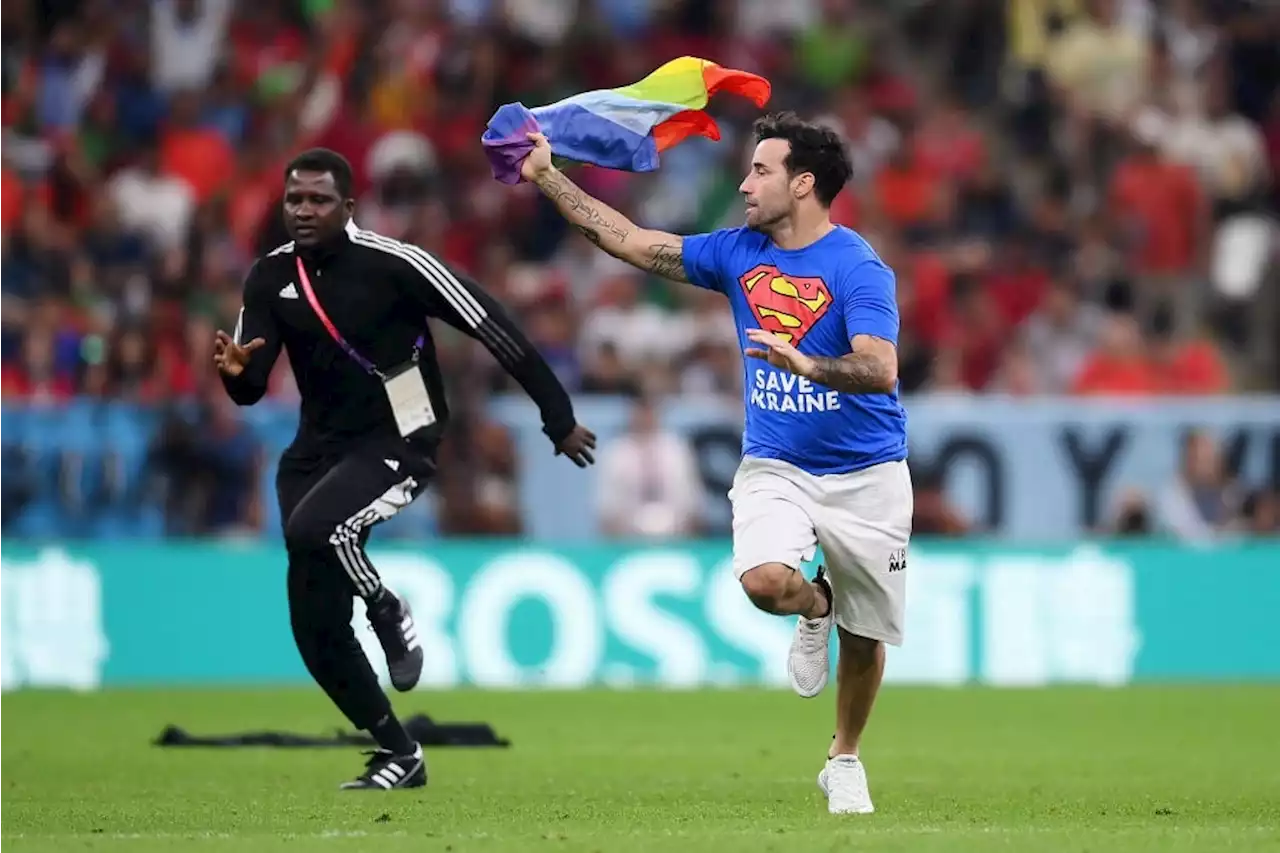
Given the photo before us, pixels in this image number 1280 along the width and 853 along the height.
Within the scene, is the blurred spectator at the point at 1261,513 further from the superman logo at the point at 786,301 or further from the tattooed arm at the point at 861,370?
the tattooed arm at the point at 861,370

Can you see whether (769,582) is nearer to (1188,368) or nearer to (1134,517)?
(1134,517)

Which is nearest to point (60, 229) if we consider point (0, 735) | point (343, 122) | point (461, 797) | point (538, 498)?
point (343, 122)

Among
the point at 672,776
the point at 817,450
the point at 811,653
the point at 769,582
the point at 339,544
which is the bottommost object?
the point at 672,776

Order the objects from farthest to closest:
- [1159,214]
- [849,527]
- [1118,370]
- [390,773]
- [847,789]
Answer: [1159,214] → [1118,370] → [390,773] → [847,789] → [849,527]

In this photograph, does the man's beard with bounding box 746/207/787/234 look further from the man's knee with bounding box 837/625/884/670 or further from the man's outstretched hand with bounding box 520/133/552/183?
the man's knee with bounding box 837/625/884/670

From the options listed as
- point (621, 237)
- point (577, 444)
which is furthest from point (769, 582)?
point (621, 237)

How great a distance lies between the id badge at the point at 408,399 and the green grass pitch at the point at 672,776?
158 centimetres

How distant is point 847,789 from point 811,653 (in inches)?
21.3

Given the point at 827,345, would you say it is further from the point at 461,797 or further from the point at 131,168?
the point at 131,168

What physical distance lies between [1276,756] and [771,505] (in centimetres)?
411

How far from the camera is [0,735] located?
13.0 meters

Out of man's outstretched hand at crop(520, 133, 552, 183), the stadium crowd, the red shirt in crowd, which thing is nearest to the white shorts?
man's outstretched hand at crop(520, 133, 552, 183)

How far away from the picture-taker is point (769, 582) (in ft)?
28.6

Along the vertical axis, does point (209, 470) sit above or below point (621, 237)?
below
